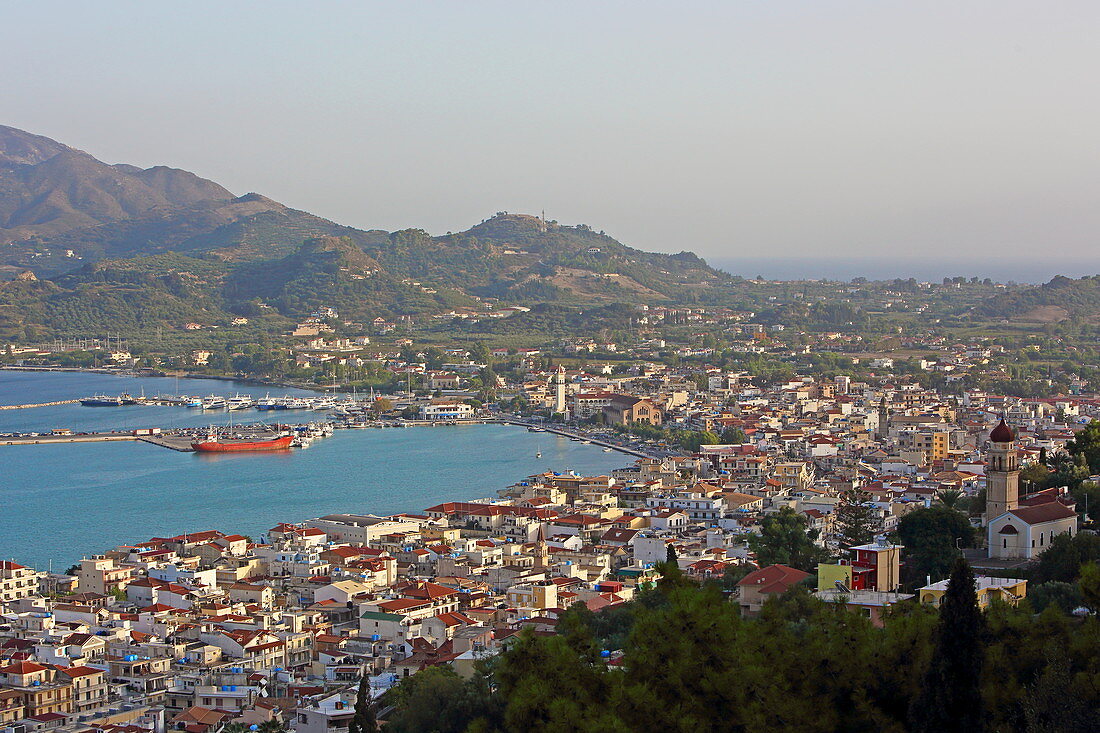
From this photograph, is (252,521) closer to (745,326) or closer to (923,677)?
(923,677)

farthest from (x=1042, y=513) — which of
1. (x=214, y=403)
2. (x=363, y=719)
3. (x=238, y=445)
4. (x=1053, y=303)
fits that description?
(x=1053, y=303)

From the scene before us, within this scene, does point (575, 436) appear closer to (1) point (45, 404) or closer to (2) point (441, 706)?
(1) point (45, 404)

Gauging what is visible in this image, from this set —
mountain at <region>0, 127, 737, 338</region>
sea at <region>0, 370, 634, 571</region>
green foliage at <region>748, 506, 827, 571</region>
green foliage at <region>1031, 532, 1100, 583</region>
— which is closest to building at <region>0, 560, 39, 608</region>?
sea at <region>0, 370, 634, 571</region>

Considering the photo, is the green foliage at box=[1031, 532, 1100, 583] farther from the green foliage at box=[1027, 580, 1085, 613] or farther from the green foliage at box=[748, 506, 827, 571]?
the green foliage at box=[748, 506, 827, 571]

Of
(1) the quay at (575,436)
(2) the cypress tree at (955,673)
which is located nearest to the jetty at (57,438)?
(1) the quay at (575,436)

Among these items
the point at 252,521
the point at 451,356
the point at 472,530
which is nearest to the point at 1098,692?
the point at 472,530

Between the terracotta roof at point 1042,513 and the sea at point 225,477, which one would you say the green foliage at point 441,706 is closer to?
the terracotta roof at point 1042,513

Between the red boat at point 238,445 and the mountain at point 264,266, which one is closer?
the red boat at point 238,445

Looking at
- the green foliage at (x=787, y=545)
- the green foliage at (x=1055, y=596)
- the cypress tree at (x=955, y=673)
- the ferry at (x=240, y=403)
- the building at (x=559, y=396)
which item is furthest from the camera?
the ferry at (x=240, y=403)
